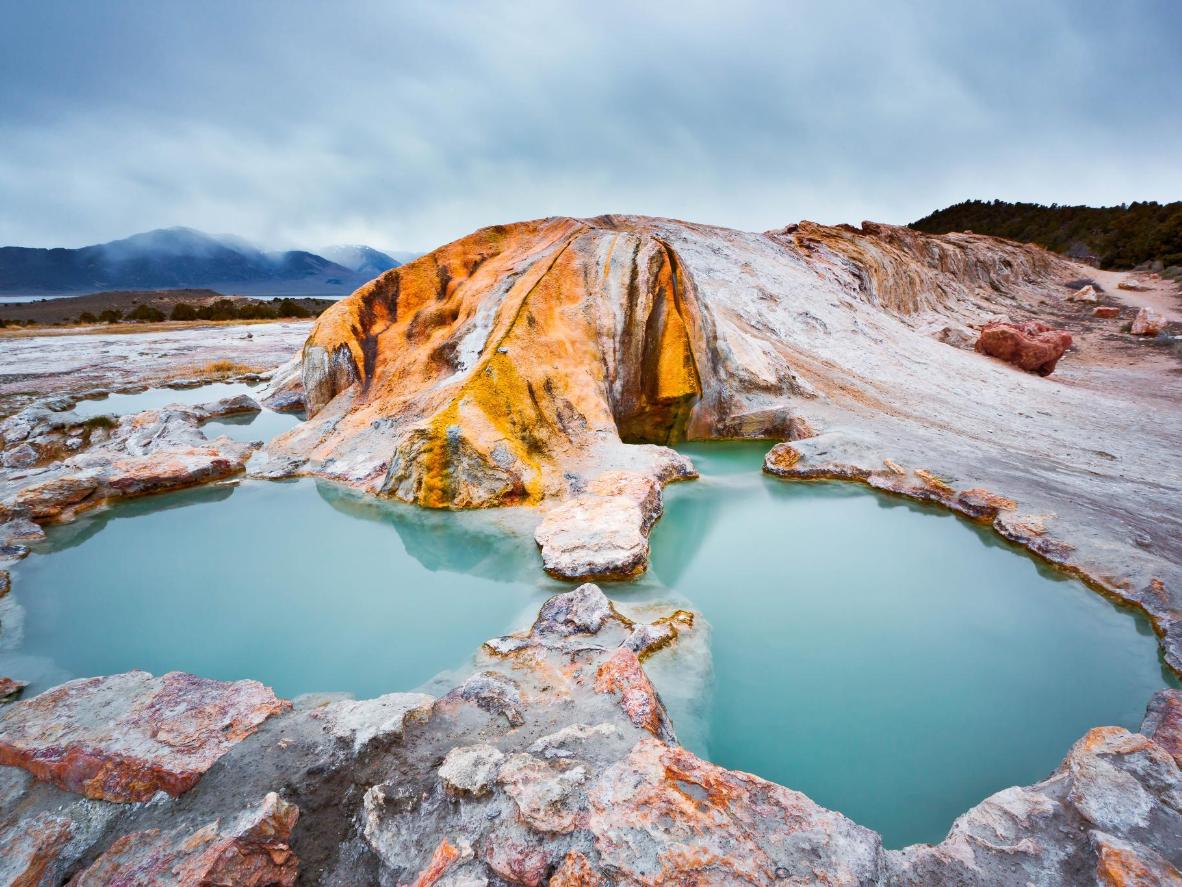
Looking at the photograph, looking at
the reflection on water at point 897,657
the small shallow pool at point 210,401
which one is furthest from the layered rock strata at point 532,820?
the small shallow pool at point 210,401

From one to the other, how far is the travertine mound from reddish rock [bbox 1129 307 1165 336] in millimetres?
19133

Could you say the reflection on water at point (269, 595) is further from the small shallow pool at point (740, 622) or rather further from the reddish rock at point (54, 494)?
the reddish rock at point (54, 494)

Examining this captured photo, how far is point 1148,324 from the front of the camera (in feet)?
85.6

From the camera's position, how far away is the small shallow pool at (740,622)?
4.05m

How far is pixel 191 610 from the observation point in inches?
228

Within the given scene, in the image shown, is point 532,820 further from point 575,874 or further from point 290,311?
point 290,311

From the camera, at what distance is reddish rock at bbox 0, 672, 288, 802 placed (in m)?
2.98

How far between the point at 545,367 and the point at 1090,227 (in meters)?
85.3

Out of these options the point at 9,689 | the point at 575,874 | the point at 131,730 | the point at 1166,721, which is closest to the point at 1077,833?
the point at 1166,721

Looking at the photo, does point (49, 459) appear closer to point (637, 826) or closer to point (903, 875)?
point (637, 826)

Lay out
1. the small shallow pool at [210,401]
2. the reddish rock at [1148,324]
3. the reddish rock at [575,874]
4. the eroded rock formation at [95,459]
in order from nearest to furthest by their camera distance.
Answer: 1. the reddish rock at [575,874]
2. the eroded rock formation at [95,459]
3. the small shallow pool at [210,401]
4. the reddish rock at [1148,324]

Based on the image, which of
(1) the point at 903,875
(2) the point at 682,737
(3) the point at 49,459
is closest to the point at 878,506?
(2) the point at 682,737

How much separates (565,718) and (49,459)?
13.4m

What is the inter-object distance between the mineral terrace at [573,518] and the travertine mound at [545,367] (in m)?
0.07
